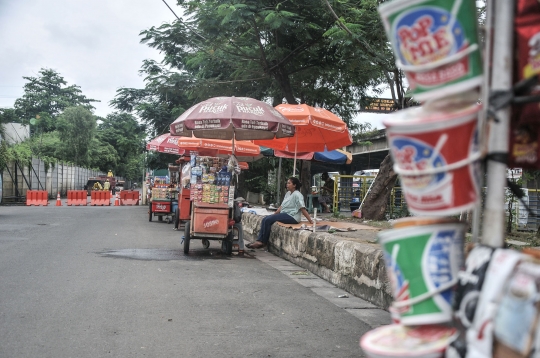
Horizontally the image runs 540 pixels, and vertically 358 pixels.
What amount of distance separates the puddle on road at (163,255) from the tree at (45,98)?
62.2m

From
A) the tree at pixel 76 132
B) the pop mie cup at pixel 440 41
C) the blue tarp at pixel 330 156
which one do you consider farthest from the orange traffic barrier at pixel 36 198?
Answer: the pop mie cup at pixel 440 41

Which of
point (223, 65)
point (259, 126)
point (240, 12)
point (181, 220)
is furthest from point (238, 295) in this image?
point (223, 65)

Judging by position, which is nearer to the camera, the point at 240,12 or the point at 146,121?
the point at 240,12

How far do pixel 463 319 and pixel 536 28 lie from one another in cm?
92

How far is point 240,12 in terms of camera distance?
472 inches

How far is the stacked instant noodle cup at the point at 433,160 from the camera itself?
162cm

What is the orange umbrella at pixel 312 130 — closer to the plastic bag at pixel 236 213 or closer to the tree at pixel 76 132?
the plastic bag at pixel 236 213

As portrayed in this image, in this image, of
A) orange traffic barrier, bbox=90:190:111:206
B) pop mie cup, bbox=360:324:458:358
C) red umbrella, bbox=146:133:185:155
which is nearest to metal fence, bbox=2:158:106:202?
orange traffic barrier, bbox=90:190:111:206

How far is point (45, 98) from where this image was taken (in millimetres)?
70062

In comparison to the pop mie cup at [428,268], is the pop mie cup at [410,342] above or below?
below

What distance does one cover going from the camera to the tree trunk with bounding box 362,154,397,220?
46.9 ft

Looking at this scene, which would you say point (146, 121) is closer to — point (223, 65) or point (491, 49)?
point (223, 65)

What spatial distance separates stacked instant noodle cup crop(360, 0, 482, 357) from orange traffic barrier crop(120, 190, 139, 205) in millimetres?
32377

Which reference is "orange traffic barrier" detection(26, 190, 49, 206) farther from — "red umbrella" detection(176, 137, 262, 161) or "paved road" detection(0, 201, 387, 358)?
"paved road" detection(0, 201, 387, 358)
